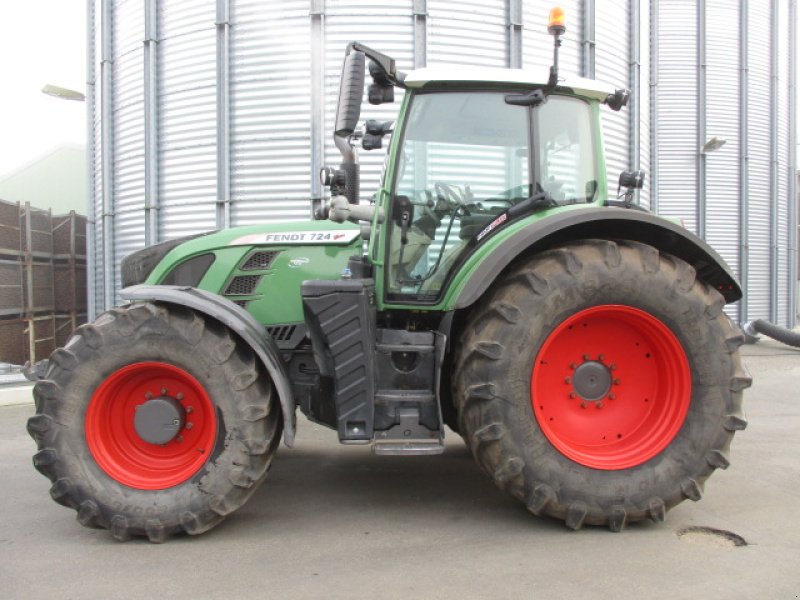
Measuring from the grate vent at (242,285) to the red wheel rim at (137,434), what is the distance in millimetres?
813

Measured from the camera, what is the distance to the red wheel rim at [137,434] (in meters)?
3.32

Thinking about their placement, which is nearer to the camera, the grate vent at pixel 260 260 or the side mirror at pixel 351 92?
the side mirror at pixel 351 92

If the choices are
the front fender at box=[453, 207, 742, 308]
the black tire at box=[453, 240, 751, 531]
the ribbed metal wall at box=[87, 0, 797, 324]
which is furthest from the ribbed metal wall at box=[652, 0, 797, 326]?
the black tire at box=[453, 240, 751, 531]

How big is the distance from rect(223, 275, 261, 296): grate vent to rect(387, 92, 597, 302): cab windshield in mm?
952

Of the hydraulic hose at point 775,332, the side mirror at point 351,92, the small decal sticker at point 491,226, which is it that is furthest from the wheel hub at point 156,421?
the hydraulic hose at point 775,332

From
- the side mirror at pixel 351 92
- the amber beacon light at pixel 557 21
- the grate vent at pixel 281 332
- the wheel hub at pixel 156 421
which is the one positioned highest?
the amber beacon light at pixel 557 21

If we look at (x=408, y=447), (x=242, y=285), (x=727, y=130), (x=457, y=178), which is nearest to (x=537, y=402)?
(x=408, y=447)

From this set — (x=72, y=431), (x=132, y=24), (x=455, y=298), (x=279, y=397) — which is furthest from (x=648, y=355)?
(x=132, y=24)

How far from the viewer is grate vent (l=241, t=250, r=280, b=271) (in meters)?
4.08

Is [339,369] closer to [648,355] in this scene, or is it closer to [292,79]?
[648,355]

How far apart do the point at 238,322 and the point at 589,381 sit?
6.17ft

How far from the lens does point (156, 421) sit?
11.0 feet

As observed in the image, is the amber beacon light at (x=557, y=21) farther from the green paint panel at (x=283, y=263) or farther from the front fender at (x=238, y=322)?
the front fender at (x=238, y=322)

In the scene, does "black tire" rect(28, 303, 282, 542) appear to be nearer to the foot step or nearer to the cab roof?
the foot step
